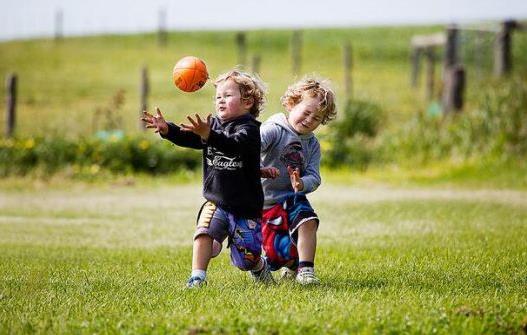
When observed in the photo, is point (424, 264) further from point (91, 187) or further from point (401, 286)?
point (91, 187)

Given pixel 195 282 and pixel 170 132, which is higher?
pixel 170 132

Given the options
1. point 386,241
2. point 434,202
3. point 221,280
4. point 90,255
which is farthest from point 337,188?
point 221,280

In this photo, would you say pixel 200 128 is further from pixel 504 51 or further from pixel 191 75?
pixel 504 51

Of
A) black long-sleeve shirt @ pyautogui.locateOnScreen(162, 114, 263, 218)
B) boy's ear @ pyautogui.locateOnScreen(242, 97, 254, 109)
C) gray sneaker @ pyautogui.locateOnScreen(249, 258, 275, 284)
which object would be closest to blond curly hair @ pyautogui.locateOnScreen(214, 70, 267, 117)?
boy's ear @ pyautogui.locateOnScreen(242, 97, 254, 109)

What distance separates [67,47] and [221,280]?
185 feet

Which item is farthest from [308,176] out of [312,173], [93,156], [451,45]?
[451,45]

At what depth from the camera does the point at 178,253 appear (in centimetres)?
1012

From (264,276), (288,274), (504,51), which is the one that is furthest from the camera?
(504,51)

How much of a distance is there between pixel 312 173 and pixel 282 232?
1.74ft

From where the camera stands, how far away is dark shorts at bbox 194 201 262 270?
724cm

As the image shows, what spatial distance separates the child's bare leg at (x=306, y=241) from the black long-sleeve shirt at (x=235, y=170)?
1.50 ft

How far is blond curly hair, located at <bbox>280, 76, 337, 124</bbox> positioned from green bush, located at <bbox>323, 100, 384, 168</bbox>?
13.3 metres

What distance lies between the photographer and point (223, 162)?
7.22 m

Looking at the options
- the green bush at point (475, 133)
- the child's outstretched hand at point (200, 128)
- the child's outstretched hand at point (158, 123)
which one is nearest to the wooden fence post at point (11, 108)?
the green bush at point (475, 133)
